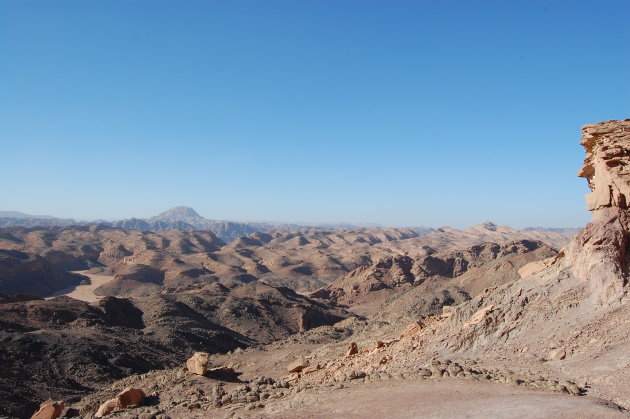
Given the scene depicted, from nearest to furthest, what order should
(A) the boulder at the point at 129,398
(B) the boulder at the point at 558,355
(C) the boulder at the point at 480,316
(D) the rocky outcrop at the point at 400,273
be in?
(B) the boulder at the point at 558,355 < (A) the boulder at the point at 129,398 < (C) the boulder at the point at 480,316 < (D) the rocky outcrop at the point at 400,273

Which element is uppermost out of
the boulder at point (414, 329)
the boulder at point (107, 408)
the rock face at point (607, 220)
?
the rock face at point (607, 220)

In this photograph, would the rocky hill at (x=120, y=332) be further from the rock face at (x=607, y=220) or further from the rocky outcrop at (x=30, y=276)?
the rocky outcrop at (x=30, y=276)

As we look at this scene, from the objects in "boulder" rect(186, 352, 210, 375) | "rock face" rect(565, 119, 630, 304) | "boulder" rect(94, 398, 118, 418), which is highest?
"rock face" rect(565, 119, 630, 304)

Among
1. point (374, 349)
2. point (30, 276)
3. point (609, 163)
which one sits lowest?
point (30, 276)

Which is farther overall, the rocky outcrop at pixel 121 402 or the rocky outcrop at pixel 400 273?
the rocky outcrop at pixel 400 273

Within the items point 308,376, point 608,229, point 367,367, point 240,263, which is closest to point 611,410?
point 608,229

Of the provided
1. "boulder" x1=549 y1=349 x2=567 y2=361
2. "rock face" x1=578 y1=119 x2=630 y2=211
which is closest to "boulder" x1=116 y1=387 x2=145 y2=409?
"boulder" x1=549 y1=349 x2=567 y2=361

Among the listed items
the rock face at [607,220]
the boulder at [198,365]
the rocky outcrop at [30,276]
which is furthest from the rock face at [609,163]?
the rocky outcrop at [30,276]

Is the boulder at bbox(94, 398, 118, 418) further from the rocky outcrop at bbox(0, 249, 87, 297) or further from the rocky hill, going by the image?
the rocky outcrop at bbox(0, 249, 87, 297)

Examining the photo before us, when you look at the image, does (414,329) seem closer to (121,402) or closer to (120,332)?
(121,402)

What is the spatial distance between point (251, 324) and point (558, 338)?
30.7m

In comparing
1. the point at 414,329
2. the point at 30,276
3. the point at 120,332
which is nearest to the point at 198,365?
the point at 414,329

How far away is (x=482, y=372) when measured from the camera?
10.2 metres

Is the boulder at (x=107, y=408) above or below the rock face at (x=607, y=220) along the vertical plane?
below
